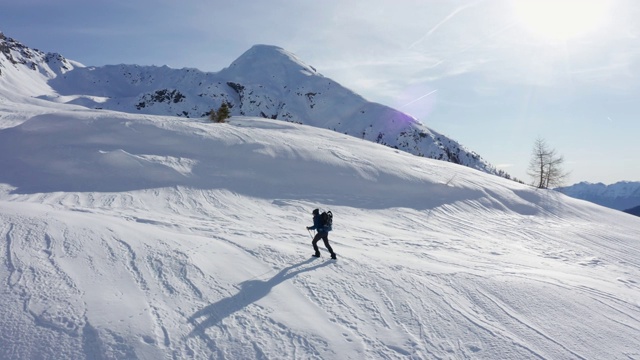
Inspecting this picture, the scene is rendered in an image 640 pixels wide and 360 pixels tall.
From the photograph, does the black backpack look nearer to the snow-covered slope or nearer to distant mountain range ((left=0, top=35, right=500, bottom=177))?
the snow-covered slope

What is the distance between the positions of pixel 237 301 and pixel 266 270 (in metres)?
1.60

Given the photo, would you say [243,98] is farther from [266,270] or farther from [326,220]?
[266,270]

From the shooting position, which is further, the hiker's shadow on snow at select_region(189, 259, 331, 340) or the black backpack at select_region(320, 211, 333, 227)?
the black backpack at select_region(320, 211, 333, 227)

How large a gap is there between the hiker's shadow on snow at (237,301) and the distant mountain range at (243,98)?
131 metres

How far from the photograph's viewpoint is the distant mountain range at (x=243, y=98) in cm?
14350

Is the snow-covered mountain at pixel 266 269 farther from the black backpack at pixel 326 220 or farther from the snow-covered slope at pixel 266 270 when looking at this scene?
the black backpack at pixel 326 220

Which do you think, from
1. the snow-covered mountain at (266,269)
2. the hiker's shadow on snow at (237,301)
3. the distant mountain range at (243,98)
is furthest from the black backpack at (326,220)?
the distant mountain range at (243,98)

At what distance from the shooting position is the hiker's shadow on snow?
6.20 m

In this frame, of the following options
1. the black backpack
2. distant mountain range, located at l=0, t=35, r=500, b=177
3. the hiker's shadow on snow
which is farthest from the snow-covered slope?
distant mountain range, located at l=0, t=35, r=500, b=177

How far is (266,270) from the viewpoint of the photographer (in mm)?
8531

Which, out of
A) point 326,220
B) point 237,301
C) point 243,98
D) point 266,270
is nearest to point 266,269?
point 266,270

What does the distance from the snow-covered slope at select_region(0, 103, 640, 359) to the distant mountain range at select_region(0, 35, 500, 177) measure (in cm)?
12169

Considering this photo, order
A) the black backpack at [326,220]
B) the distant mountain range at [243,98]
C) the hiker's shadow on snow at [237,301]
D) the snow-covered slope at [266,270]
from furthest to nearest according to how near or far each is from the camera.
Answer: the distant mountain range at [243,98]
the black backpack at [326,220]
the hiker's shadow on snow at [237,301]
the snow-covered slope at [266,270]

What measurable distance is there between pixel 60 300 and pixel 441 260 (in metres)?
9.61
